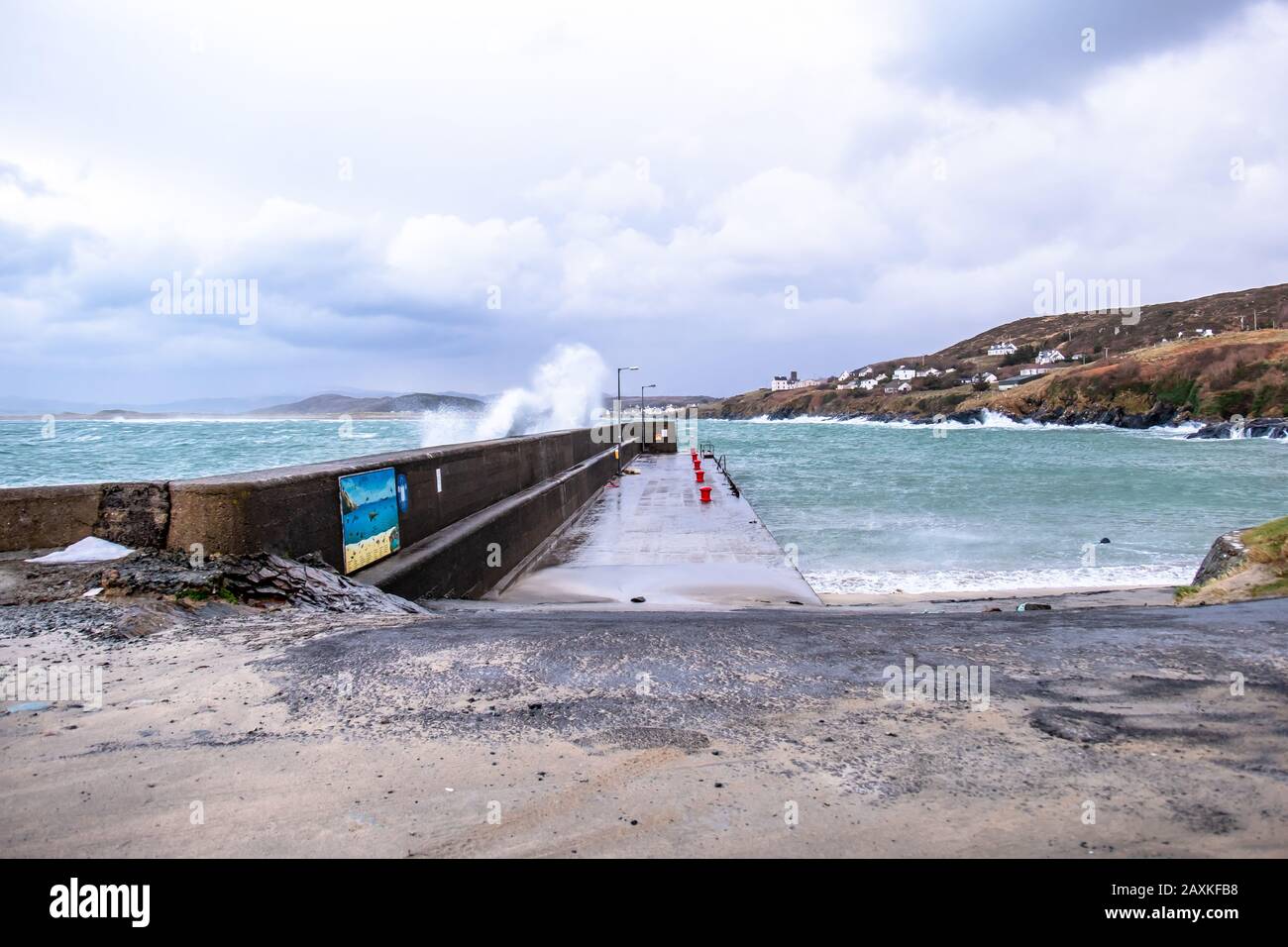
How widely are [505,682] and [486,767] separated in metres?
1.06

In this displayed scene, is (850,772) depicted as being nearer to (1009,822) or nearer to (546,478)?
(1009,822)

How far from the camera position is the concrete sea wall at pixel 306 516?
18.9 feet

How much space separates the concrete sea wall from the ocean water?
21.9ft

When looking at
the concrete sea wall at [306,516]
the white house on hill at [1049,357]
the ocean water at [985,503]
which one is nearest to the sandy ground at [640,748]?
the concrete sea wall at [306,516]

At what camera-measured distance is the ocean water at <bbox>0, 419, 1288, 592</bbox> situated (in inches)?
616

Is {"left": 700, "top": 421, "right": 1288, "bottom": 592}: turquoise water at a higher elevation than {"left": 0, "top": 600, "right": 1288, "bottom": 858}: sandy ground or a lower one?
lower

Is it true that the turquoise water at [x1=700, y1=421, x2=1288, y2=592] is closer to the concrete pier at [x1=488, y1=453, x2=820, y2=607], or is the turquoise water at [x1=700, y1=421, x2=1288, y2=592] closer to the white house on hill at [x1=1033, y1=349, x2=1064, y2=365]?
the concrete pier at [x1=488, y1=453, x2=820, y2=607]

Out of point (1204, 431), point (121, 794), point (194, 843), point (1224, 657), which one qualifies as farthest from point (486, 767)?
point (1204, 431)

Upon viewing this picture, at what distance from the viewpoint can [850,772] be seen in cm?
277

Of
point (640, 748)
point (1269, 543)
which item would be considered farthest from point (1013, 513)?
point (640, 748)

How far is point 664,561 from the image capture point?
1309 centimetres

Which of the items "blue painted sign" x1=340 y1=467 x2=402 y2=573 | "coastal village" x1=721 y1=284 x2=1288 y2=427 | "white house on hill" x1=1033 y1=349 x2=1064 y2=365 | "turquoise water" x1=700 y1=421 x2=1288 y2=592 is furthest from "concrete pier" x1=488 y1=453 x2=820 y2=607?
"white house on hill" x1=1033 y1=349 x2=1064 y2=365

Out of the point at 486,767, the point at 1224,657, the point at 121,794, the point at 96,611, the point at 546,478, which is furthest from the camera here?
the point at 546,478
